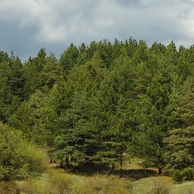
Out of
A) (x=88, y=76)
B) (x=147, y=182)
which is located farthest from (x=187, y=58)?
(x=147, y=182)

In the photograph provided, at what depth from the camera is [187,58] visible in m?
76.1

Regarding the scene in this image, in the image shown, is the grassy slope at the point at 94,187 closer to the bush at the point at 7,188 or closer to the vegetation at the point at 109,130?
the bush at the point at 7,188

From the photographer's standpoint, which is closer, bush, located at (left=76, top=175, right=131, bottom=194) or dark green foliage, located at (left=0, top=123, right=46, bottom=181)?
bush, located at (left=76, top=175, right=131, bottom=194)

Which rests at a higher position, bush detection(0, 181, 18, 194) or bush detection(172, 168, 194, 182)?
bush detection(172, 168, 194, 182)

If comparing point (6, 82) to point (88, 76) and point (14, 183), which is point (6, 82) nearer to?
point (88, 76)

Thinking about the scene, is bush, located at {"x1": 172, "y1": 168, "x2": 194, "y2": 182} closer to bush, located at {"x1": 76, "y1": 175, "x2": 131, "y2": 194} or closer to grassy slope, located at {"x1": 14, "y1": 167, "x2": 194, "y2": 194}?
grassy slope, located at {"x1": 14, "y1": 167, "x2": 194, "y2": 194}

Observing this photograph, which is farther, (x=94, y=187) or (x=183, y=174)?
(x=183, y=174)

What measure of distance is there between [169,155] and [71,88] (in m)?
20.1

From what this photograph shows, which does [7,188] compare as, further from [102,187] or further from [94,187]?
[102,187]

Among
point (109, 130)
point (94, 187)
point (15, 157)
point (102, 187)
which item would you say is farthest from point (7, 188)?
point (109, 130)

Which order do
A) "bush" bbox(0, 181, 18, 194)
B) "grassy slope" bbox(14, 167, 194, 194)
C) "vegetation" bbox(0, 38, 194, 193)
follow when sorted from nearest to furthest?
"grassy slope" bbox(14, 167, 194, 194) → "bush" bbox(0, 181, 18, 194) → "vegetation" bbox(0, 38, 194, 193)

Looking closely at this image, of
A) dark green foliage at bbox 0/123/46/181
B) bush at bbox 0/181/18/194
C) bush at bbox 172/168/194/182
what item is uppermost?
dark green foliage at bbox 0/123/46/181

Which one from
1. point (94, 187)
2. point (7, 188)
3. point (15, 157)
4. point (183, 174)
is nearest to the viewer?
point (94, 187)

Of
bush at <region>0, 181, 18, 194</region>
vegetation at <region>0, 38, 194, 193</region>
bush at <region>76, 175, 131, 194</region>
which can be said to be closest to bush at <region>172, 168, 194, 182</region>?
vegetation at <region>0, 38, 194, 193</region>
